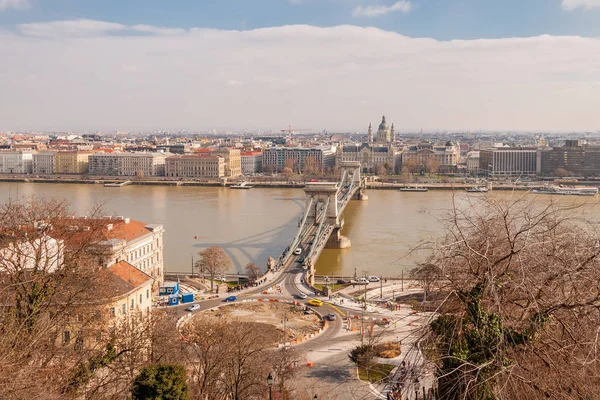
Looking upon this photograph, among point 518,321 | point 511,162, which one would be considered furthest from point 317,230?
point 511,162

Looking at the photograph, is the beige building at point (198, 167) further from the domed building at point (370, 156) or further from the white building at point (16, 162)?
the domed building at point (370, 156)

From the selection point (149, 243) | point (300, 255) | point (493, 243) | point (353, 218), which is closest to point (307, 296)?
point (149, 243)

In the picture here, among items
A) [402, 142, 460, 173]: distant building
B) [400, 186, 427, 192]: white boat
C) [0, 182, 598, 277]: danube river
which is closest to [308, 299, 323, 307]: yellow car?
[0, 182, 598, 277]: danube river

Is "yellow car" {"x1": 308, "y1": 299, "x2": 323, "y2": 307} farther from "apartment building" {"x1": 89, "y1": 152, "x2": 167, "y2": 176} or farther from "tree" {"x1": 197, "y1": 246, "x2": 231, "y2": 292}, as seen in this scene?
"apartment building" {"x1": 89, "y1": 152, "x2": 167, "y2": 176}

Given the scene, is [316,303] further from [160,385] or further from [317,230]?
[317,230]

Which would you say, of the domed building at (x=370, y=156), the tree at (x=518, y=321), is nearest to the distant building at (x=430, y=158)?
the domed building at (x=370, y=156)
